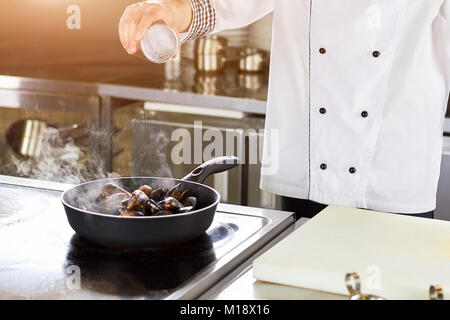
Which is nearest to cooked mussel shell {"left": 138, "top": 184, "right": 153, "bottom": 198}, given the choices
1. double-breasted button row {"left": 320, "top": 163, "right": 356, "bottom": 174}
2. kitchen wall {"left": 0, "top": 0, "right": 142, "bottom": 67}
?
double-breasted button row {"left": 320, "top": 163, "right": 356, "bottom": 174}

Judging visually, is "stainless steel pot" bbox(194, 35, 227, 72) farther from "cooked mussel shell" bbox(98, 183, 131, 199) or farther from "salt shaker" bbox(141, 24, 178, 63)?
"cooked mussel shell" bbox(98, 183, 131, 199)

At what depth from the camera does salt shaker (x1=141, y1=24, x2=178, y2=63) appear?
1.24 meters

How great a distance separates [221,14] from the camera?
158 centimetres

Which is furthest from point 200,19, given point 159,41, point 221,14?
point 159,41

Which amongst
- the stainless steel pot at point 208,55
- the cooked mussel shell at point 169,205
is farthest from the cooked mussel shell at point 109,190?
the stainless steel pot at point 208,55

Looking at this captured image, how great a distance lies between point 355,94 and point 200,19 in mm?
401

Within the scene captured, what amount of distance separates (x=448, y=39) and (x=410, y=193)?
37 cm

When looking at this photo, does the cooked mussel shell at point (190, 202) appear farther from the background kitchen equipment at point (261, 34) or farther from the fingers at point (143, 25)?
the background kitchen equipment at point (261, 34)

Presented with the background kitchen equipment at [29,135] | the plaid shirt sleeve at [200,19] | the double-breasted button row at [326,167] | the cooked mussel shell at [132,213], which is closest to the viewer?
the cooked mussel shell at [132,213]

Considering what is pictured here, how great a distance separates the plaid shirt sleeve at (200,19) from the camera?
1461 millimetres

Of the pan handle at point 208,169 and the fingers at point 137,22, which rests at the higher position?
the fingers at point 137,22

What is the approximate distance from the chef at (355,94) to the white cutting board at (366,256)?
0.39 m

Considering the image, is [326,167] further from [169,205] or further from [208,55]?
[208,55]
